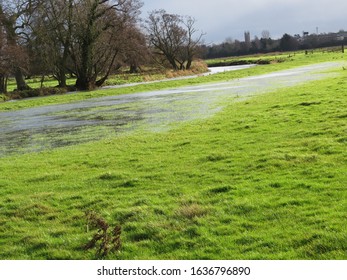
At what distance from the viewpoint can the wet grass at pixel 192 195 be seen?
20.4ft

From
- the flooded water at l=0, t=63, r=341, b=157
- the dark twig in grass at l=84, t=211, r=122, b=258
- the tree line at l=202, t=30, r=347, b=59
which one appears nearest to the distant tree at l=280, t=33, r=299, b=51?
the tree line at l=202, t=30, r=347, b=59

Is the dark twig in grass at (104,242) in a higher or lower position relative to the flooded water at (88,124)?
higher

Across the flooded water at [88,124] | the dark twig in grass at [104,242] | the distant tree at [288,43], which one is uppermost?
the distant tree at [288,43]

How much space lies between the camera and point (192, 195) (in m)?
8.43

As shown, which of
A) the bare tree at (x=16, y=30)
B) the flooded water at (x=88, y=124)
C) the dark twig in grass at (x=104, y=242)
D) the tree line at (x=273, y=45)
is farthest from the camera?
the tree line at (x=273, y=45)

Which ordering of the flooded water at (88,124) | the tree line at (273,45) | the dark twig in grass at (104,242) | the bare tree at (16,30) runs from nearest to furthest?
the dark twig in grass at (104,242) < the flooded water at (88,124) < the bare tree at (16,30) < the tree line at (273,45)

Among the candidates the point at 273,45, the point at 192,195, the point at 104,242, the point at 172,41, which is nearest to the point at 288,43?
the point at 273,45

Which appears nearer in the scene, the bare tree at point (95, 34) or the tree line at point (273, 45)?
the bare tree at point (95, 34)

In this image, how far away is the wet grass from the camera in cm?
621

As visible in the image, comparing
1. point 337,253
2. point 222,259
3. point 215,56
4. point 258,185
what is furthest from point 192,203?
point 215,56

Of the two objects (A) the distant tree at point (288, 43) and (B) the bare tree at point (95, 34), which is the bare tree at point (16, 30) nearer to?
(B) the bare tree at point (95, 34)

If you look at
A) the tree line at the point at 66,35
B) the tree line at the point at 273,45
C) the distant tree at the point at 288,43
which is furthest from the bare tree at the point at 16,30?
the distant tree at the point at 288,43

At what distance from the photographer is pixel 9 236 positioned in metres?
7.44

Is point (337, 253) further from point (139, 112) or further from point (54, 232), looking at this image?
point (139, 112)
